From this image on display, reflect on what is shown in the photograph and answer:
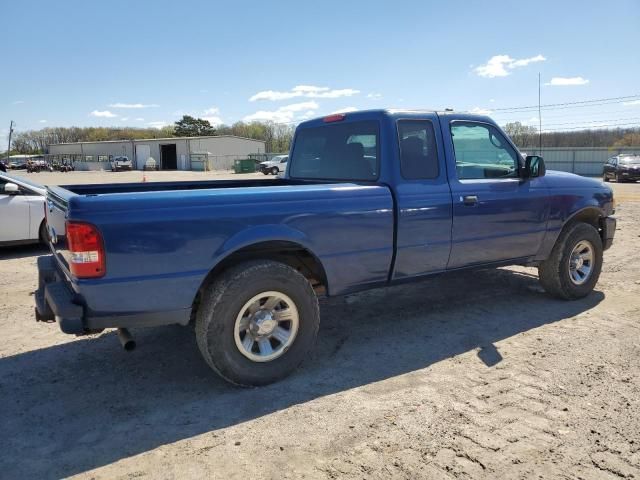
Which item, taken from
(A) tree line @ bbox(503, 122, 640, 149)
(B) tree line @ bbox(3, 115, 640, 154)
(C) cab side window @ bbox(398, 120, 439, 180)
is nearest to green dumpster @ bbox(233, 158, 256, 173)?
(B) tree line @ bbox(3, 115, 640, 154)

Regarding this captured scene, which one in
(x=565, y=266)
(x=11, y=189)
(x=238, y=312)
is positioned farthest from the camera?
(x=11, y=189)

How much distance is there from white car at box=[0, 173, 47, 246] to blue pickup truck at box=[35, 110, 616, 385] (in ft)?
15.5

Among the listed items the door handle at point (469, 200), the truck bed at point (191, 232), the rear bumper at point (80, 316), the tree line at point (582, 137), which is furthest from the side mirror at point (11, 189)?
the tree line at point (582, 137)

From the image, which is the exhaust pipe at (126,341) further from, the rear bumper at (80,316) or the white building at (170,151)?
the white building at (170,151)

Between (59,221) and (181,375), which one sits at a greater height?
(59,221)

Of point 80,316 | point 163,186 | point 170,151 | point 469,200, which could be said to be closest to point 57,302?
point 80,316

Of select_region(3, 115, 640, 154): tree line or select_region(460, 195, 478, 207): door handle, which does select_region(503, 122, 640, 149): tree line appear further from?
select_region(460, 195, 478, 207): door handle

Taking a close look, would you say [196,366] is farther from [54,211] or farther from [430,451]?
[430,451]

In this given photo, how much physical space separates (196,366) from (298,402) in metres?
1.05

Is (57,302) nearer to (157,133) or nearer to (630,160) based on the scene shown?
(630,160)

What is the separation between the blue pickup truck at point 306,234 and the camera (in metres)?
3.10

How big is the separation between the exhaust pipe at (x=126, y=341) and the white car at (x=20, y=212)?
619 cm

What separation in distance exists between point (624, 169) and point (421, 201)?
26.6m

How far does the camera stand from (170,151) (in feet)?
221
